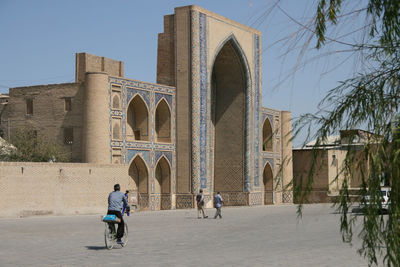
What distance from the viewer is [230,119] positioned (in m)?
38.2

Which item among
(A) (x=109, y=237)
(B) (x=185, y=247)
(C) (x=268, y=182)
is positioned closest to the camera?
(A) (x=109, y=237)

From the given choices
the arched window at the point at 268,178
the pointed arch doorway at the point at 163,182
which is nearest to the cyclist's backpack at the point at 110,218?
the pointed arch doorway at the point at 163,182

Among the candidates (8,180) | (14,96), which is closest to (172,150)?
(14,96)

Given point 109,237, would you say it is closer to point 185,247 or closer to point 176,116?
point 185,247

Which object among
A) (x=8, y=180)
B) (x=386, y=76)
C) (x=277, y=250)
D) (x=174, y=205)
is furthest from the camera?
(x=174, y=205)

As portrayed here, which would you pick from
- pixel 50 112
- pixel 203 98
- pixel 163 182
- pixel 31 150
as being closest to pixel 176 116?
pixel 203 98

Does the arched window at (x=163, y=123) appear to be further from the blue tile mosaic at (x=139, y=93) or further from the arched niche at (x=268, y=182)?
the arched niche at (x=268, y=182)

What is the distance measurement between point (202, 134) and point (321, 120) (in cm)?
2956

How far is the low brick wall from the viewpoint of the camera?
24.3 m

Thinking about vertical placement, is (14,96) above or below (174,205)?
above

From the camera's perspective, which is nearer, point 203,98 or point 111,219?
point 111,219

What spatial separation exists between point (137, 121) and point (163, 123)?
1580mm

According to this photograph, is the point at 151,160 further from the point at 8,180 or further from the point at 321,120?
the point at 321,120

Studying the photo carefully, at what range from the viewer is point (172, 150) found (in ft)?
112
